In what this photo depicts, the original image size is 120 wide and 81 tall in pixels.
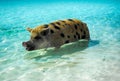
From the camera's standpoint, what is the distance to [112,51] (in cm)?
893

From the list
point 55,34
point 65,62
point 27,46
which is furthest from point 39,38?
point 65,62

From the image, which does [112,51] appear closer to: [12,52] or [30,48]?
[30,48]

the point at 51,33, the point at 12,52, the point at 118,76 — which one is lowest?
the point at 118,76

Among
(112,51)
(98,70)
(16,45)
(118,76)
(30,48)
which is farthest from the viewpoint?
(16,45)

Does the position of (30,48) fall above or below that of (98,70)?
above

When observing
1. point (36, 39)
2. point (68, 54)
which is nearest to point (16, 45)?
point (36, 39)

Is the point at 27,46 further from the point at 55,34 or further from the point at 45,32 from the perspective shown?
the point at 55,34

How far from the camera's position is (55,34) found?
30.1 feet

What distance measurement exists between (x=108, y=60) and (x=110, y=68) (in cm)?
81

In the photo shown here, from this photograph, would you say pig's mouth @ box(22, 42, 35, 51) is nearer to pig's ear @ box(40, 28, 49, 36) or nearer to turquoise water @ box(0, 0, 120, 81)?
turquoise water @ box(0, 0, 120, 81)

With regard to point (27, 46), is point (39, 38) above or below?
above

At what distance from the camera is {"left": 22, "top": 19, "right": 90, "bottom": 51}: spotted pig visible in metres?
8.66

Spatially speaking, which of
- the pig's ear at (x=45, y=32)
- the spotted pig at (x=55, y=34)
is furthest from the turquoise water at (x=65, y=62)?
the pig's ear at (x=45, y=32)

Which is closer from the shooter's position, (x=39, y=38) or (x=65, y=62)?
(x=65, y=62)
